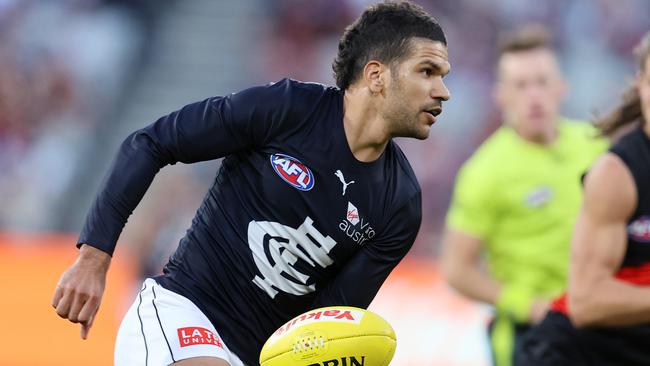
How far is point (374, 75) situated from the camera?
4.47m

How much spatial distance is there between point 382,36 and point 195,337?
128 centimetres

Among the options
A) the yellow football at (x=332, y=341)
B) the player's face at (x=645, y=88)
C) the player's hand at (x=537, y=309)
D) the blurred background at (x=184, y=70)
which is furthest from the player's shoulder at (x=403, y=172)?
the blurred background at (x=184, y=70)

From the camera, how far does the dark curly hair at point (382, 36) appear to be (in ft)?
14.5

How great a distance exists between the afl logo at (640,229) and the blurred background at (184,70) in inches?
239

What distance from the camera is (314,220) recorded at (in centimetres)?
444

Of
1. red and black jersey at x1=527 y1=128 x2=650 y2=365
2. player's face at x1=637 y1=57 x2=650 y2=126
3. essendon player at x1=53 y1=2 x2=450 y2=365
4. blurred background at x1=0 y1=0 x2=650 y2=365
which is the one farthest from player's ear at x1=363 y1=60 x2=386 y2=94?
blurred background at x1=0 y1=0 x2=650 y2=365

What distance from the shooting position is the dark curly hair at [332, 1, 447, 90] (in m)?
4.42

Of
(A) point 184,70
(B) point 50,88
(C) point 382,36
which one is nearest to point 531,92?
(C) point 382,36

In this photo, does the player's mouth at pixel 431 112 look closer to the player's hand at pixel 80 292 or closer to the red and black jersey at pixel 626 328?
the red and black jersey at pixel 626 328

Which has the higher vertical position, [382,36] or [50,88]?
[50,88]

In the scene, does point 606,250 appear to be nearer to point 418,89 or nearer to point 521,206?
point 418,89

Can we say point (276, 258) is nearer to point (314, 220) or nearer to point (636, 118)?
point (314, 220)

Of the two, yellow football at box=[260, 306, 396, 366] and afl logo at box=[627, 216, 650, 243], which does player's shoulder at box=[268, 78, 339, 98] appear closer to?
yellow football at box=[260, 306, 396, 366]

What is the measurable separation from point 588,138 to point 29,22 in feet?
26.9
